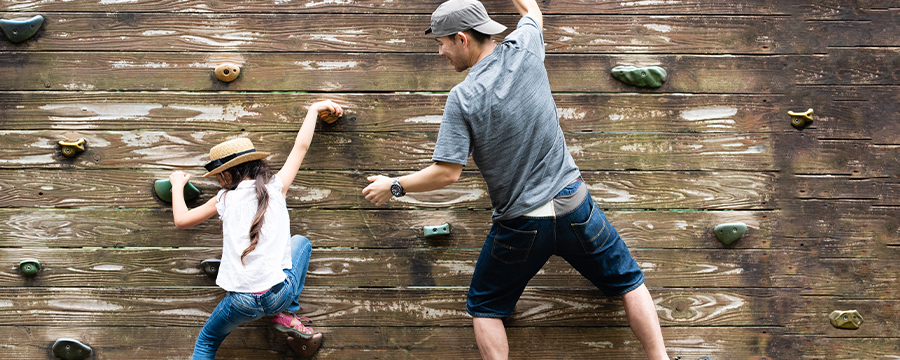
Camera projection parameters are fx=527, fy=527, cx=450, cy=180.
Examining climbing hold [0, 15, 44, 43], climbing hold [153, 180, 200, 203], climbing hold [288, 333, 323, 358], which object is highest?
climbing hold [0, 15, 44, 43]

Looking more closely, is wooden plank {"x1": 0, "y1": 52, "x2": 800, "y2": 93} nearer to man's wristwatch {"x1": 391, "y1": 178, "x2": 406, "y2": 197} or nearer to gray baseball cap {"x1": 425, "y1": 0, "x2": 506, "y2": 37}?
gray baseball cap {"x1": 425, "y1": 0, "x2": 506, "y2": 37}

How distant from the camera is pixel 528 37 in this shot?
2.06 m

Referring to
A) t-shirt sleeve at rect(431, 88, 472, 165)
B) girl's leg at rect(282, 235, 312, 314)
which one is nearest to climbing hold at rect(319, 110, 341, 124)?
girl's leg at rect(282, 235, 312, 314)

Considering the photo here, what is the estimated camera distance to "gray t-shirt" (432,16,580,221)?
190 cm

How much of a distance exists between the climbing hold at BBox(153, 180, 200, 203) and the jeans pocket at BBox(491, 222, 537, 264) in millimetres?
1472

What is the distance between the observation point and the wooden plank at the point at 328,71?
2.56m

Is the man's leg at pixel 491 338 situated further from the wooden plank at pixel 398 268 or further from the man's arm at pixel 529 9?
the man's arm at pixel 529 9


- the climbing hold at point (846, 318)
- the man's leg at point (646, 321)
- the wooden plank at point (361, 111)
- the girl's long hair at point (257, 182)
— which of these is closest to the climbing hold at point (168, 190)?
Result: the wooden plank at point (361, 111)

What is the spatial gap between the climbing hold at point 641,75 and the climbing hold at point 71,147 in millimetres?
2601

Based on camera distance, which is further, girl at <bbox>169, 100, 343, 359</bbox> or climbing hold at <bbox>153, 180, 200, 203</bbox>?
climbing hold at <bbox>153, 180, 200, 203</bbox>

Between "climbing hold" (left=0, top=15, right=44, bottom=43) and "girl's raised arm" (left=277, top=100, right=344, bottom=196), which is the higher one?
"climbing hold" (left=0, top=15, right=44, bottom=43)

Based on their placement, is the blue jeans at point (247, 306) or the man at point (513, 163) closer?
the man at point (513, 163)

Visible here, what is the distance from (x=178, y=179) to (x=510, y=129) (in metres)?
1.58

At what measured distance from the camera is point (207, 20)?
101 inches
